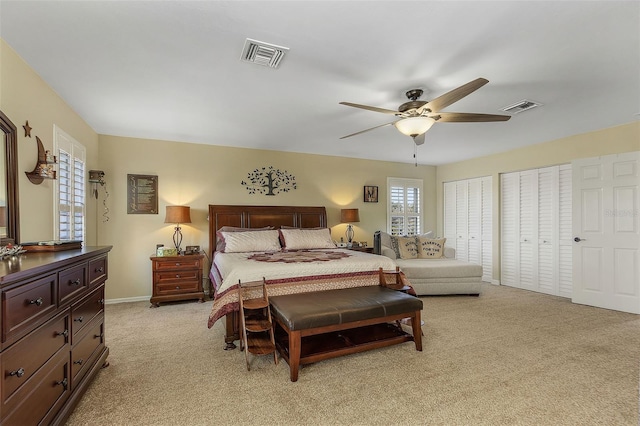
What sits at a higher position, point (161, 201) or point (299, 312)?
point (161, 201)

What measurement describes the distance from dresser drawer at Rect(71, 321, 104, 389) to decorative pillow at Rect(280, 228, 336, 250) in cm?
259

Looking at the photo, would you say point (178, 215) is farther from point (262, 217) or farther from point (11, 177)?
point (11, 177)

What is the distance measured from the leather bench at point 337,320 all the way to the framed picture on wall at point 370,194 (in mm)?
3385

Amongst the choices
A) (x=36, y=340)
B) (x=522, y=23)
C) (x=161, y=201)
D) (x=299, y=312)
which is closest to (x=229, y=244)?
(x=161, y=201)

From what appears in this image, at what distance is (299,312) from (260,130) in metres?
2.76

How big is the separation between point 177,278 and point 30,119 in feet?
8.44

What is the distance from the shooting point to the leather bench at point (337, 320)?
2381 mm

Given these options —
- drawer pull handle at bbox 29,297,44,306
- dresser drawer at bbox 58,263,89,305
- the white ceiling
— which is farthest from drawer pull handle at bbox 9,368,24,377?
the white ceiling

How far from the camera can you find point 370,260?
3.47m

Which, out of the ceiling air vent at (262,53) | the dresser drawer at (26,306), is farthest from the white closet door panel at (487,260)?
the dresser drawer at (26,306)

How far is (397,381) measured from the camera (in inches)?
90.8

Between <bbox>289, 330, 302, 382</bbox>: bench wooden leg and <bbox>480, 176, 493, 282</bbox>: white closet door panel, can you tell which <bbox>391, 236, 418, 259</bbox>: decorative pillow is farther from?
<bbox>289, 330, 302, 382</bbox>: bench wooden leg

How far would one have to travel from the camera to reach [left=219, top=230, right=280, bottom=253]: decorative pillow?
4.34m

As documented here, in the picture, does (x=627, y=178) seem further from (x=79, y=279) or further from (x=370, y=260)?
(x=79, y=279)
